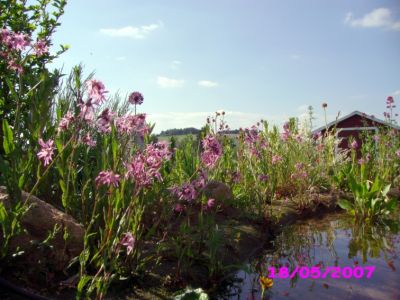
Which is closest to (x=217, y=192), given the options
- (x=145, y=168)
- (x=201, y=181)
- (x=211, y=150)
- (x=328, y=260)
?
(x=328, y=260)

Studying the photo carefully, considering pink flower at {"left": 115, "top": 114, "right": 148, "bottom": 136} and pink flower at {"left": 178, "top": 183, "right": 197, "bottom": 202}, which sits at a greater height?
pink flower at {"left": 115, "top": 114, "right": 148, "bottom": 136}

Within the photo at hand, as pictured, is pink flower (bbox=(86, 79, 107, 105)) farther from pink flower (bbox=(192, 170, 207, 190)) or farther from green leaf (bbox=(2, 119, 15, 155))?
pink flower (bbox=(192, 170, 207, 190))

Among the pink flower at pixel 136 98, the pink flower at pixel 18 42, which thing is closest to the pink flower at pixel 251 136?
the pink flower at pixel 136 98

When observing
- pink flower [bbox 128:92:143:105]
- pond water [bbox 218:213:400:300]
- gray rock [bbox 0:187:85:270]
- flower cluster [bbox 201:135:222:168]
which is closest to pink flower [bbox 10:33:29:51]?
pink flower [bbox 128:92:143:105]

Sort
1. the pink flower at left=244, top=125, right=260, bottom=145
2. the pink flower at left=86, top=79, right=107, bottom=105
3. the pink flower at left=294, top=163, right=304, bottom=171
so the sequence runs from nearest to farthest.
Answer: the pink flower at left=86, top=79, right=107, bottom=105
the pink flower at left=244, top=125, right=260, bottom=145
the pink flower at left=294, top=163, right=304, bottom=171

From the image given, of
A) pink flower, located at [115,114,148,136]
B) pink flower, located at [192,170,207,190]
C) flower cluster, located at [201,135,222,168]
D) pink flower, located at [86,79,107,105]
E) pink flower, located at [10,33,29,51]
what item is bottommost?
pink flower, located at [192,170,207,190]

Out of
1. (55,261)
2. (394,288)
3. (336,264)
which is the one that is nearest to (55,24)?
(55,261)

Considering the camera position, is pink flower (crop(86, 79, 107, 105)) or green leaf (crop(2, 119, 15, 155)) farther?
green leaf (crop(2, 119, 15, 155))

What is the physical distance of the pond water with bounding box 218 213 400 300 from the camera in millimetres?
2762

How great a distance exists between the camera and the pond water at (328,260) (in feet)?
9.06

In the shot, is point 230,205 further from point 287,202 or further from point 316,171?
point 316,171

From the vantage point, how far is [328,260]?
11.5ft

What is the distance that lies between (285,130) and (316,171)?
0.94m

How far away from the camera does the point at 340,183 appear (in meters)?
6.99
